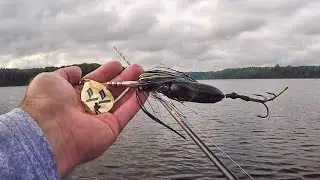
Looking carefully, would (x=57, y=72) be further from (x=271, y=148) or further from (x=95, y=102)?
(x=271, y=148)

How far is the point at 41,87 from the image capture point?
3273 millimetres

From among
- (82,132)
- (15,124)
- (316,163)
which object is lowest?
(316,163)

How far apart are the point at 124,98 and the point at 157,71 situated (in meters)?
0.50

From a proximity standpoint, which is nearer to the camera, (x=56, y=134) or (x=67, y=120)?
(x=56, y=134)

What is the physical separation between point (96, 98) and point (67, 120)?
0.80 meters

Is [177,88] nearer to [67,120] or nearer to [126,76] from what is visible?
[126,76]

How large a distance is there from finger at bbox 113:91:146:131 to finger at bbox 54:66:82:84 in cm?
57

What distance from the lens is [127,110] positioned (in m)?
4.20

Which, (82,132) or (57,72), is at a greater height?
(57,72)

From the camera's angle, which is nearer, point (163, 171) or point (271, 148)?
point (163, 171)

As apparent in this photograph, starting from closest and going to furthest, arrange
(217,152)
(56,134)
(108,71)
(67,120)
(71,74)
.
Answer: (56,134), (67,120), (71,74), (108,71), (217,152)

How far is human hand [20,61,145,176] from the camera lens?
9.45 feet

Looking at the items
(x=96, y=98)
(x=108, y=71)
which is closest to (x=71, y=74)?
(x=96, y=98)

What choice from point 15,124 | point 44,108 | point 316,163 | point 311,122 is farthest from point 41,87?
point 311,122
